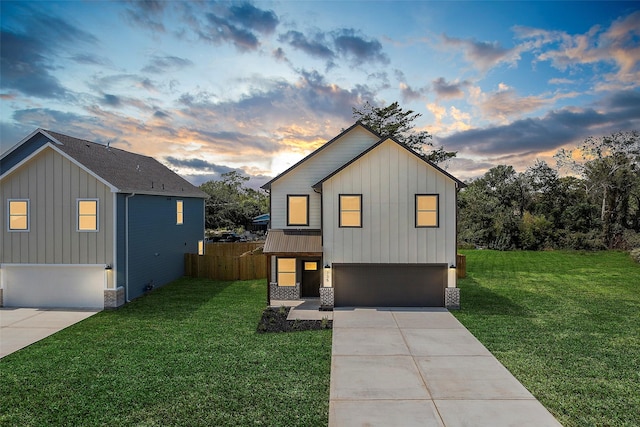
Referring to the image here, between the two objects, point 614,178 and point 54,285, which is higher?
point 614,178

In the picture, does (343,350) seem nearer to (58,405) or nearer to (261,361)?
(261,361)

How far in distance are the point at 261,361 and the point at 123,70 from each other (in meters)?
14.9

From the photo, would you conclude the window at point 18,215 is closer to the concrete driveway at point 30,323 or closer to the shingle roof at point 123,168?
the shingle roof at point 123,168

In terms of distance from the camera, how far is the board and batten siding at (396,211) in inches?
559

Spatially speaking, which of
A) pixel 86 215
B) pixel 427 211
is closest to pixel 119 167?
pixel 86 215

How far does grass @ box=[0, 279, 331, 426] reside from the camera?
21.8 feet

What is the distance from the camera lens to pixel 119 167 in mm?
17312

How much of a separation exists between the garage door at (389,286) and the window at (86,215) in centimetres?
981

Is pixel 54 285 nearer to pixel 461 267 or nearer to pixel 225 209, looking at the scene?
pixel 461 267

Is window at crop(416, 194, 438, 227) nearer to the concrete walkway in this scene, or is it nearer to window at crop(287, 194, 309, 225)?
the concrete walkway

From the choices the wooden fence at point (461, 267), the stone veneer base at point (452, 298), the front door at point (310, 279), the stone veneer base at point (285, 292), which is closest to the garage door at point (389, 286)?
the stone veneer base at point (452, 298)

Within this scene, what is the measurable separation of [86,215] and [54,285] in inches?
124

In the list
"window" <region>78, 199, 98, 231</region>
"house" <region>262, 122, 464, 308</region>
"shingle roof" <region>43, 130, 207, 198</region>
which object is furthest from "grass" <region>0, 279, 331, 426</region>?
"shingle roof" <region>43, 130, 207, 198</region>

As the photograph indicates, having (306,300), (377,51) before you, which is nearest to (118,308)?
(306,300)
